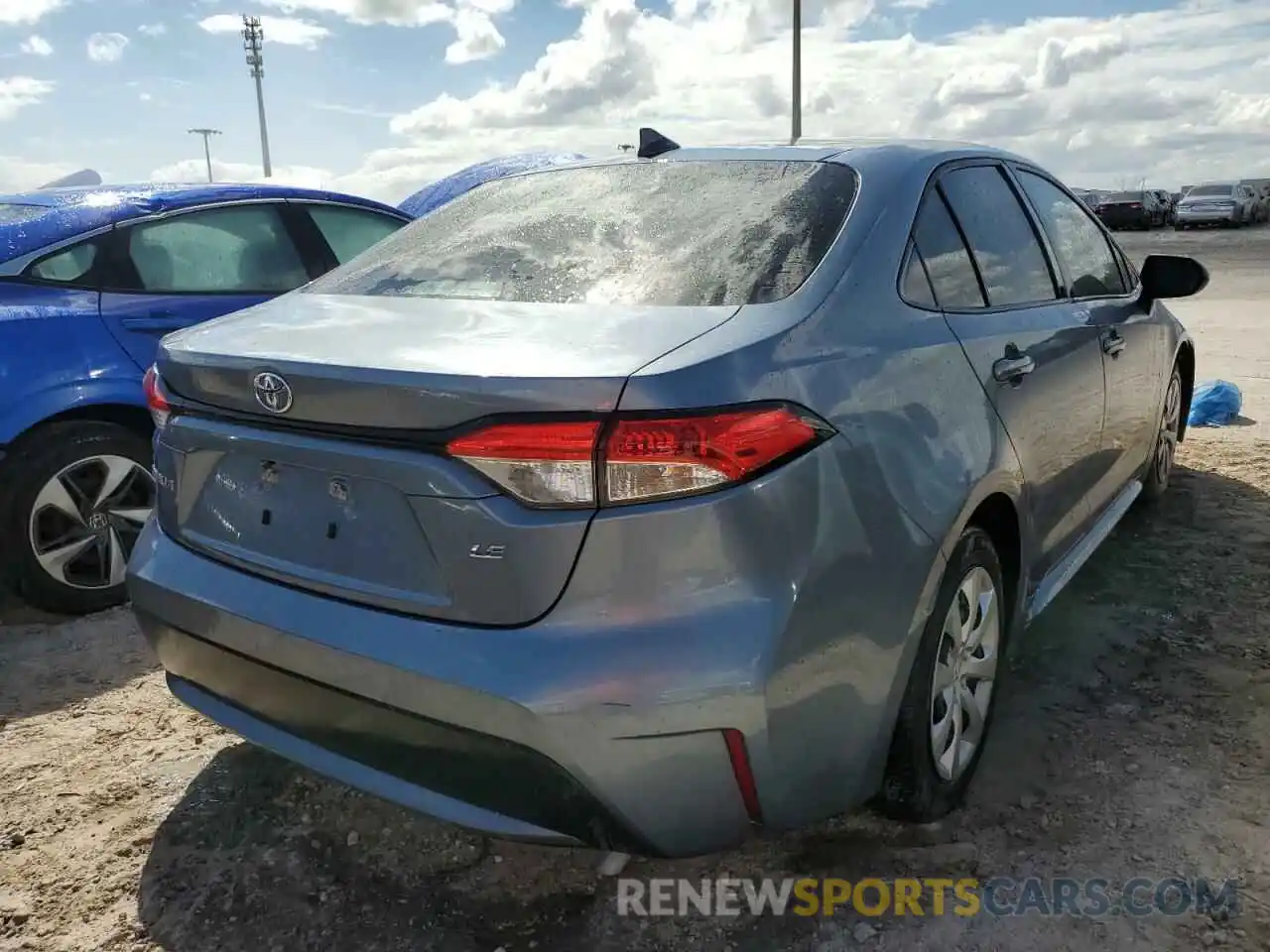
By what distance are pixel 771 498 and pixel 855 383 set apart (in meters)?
Result: 0.36

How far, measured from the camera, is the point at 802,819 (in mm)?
1978

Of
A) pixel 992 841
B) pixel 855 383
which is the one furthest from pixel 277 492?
pixel 992 841

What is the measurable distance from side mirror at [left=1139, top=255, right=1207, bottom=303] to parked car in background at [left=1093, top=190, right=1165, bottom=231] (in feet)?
119

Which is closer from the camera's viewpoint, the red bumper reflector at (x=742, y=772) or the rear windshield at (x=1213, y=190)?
the red bumper reflector at (x=742, y=772)

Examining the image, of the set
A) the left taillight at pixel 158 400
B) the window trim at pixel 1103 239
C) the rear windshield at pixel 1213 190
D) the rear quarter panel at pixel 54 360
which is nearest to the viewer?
the left taillight at pixel 158 400

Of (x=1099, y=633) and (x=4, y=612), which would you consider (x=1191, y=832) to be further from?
(x=4, y=612)

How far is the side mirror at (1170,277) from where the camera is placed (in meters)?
Result: 3.95

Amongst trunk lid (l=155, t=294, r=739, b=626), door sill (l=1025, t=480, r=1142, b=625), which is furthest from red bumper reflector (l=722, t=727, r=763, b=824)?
door sill (l=1025, t=480, r=1142, b=625)

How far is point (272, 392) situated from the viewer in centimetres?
199

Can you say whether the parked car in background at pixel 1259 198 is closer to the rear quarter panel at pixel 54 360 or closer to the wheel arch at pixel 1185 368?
the wheel arch at pixel 1185 368

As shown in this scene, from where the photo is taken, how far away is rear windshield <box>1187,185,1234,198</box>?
1425 inches

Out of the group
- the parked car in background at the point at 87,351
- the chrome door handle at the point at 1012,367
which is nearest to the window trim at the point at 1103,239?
the chrome door handle at the point at 1012,367

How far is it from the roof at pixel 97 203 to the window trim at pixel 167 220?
20 mm

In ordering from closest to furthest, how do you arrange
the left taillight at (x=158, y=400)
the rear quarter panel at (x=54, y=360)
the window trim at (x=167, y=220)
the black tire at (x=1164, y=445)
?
the left taillight at (x=158, y=400) < the rear quarter panel at (x=54, y=360) < the window trim at (x=167, y=220) < the black tire at (x=1164, y=445)
